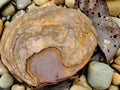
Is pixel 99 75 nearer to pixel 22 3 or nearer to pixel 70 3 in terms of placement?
pixel 70 3

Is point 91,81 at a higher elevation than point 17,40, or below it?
below

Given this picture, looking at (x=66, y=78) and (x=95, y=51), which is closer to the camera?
(x=66, y=78)

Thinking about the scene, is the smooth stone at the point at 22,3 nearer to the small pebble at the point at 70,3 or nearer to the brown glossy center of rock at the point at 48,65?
the small pebble at the point at 70,3

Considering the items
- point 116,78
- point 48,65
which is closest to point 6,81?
point 48,65

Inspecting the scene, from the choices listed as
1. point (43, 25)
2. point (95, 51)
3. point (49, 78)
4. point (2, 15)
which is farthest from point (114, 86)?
point (2, 15)

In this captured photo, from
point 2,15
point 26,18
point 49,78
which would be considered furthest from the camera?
point 2,15

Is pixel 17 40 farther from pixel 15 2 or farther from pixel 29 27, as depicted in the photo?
pixel 15 2
